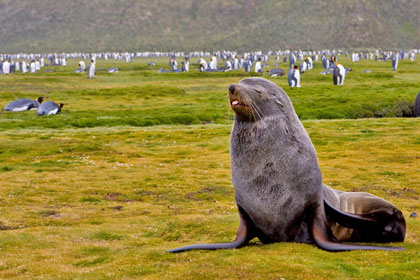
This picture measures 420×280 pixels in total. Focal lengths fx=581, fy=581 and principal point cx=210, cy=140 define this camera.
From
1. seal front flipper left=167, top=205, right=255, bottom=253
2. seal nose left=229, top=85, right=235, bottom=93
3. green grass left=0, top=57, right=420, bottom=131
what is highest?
seal nose left=229, top=85, right=235, bottom=93

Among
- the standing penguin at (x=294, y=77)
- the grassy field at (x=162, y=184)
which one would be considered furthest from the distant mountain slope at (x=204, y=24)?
the grassy field at (x=162, y=184)

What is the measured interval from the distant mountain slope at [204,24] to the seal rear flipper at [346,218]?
138m

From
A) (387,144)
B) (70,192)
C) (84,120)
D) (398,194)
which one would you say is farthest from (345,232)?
(84,120)

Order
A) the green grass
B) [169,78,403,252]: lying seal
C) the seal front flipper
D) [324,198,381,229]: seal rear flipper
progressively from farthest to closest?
the green grass
the seal front flipper
[324,198,381,229]: seal rear flipper
[169,78,403,252]: lying seal

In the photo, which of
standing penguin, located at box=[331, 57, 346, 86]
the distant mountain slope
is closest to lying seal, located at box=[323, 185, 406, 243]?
standing penguin, located at box=[331, 57, 346, 86]

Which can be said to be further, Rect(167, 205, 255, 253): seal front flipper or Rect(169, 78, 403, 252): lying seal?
Rect(167, 205, 255, 253): seal front flipper

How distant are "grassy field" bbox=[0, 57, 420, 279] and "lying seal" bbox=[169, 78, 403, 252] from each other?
0.76ft

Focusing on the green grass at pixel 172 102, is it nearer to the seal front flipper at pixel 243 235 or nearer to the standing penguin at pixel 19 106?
the standing penguin at pixel 19 106

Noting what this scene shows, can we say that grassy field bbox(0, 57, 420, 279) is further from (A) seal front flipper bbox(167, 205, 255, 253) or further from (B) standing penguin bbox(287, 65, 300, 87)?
(B) standing penguin bbox(287, 65, 300, 87)

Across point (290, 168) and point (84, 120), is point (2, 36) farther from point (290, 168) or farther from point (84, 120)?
point (290, 168)

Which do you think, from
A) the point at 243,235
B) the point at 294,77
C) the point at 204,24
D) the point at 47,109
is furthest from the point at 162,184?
the point at 204,24

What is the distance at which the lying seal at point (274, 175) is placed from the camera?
7.04 m

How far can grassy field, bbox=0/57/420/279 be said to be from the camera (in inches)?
267

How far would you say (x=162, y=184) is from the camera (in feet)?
54.2
